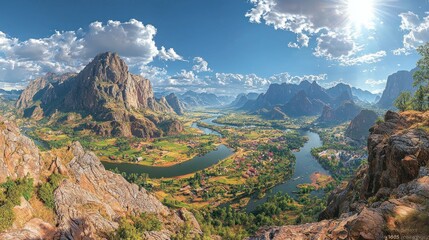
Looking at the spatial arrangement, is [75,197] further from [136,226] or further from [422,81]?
[422,81]

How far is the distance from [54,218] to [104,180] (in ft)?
88.9

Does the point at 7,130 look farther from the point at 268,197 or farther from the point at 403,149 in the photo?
the point at 268,197

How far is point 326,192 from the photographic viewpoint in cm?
15275

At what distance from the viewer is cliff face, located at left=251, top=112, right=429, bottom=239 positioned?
75.2 ft

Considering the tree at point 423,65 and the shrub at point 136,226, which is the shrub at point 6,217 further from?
the tree at point 423,65

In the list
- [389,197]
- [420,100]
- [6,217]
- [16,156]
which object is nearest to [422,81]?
[420,100]

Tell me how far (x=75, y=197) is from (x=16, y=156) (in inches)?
691

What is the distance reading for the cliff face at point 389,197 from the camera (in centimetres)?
2291

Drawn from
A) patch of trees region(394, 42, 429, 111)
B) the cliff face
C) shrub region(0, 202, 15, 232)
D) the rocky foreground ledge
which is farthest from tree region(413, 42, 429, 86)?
shrub region(0, 202, 15, 232)

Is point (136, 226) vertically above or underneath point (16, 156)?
underneath

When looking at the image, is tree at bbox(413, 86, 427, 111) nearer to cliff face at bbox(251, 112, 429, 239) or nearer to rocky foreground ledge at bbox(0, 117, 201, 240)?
cliff face at bbox(251, 112, 429, 239)

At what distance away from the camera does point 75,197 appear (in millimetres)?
62750

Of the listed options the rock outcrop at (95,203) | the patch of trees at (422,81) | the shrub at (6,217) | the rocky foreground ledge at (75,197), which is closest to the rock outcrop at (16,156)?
the rocky foreground ledge at (75,197)

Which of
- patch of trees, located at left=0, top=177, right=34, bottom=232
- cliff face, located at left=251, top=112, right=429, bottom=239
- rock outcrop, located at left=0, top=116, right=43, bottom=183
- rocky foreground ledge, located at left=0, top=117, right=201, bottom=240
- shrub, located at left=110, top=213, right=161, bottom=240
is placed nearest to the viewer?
cliff face, located at left=251, top=112, right=429, bottom=239
